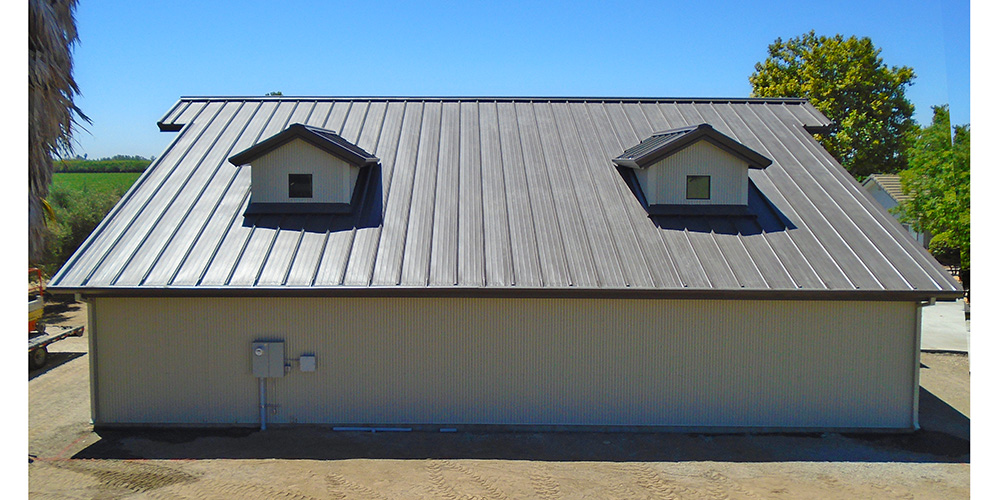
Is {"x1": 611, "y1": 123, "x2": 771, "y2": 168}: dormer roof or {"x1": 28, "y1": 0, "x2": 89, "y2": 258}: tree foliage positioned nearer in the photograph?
{"x1": 28, "y1": 0, "x2": 89, "y2": 258}: tree foliage

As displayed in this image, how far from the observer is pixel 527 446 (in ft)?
38.2

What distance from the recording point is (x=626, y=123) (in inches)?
711

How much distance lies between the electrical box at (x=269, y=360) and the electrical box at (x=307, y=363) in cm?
36

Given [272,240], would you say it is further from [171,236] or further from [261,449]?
[261,449]

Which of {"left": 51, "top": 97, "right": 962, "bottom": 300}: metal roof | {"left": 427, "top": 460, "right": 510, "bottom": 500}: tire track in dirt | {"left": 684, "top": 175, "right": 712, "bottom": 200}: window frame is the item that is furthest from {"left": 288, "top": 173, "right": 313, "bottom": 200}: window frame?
{"left": 684, "top": 175, "right": 712, "bottom": 200}: window frame

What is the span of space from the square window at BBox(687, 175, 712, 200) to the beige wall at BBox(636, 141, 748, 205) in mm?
89

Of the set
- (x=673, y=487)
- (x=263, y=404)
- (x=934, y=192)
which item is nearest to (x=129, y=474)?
(x=263, y=404)

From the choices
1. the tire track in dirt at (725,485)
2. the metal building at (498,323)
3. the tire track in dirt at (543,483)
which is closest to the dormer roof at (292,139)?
the metal building at (498,323)

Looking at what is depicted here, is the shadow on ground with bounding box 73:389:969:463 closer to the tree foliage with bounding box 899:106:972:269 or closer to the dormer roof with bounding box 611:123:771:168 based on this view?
the dormer roof with bounding box 611:123:771:168

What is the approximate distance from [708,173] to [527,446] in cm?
736

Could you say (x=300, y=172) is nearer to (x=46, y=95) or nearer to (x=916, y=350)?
(x=46, y=95)

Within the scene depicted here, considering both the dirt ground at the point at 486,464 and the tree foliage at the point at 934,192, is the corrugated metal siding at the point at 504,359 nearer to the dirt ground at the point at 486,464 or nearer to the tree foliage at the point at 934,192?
the dirt ground at the point at 486,464

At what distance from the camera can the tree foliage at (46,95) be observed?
10094 millimetres

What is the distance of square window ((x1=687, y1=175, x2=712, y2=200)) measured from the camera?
14297 mm
